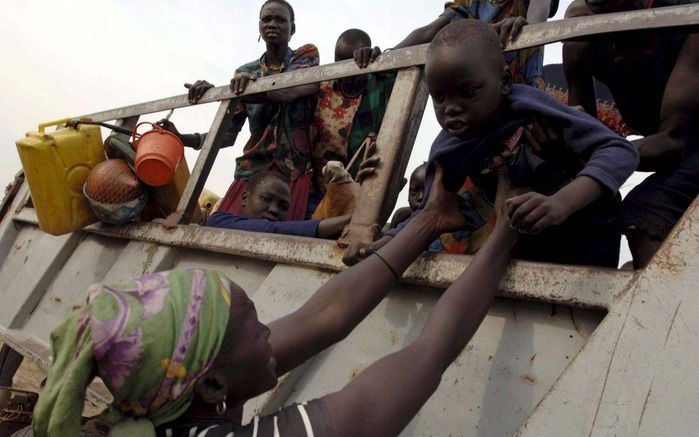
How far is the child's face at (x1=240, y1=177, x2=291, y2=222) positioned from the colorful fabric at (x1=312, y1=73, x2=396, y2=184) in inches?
16.7

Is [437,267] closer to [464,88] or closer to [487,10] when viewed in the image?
[464,88]

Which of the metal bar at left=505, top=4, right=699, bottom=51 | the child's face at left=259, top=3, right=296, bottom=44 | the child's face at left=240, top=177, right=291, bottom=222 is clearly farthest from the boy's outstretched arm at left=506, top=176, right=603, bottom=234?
the child's face at left=259, top=3, right=296, bottom=44

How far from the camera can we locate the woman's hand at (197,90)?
3.17 m

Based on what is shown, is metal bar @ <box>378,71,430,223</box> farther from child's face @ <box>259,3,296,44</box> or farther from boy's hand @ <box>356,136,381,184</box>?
child's face @ <box>259,3,296,44</box>

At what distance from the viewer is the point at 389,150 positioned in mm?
2092

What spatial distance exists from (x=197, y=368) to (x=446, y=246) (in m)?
1.27

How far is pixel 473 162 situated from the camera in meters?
1.80

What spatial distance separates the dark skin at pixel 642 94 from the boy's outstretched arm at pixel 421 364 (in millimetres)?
394

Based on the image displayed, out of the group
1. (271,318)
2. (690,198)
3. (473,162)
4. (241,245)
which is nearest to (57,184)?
(241,245)

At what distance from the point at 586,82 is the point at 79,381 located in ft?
5.82

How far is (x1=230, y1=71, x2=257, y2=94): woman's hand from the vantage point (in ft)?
9.53

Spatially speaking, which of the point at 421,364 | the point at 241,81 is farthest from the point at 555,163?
the point at 241,81

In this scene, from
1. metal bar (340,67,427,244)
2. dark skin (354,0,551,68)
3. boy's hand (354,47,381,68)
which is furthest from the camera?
boy's hand (354,47,381,68)

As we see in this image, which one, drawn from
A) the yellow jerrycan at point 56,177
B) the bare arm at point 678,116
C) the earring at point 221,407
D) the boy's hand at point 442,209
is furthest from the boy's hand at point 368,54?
the yellow jerrycan at point 56,177
